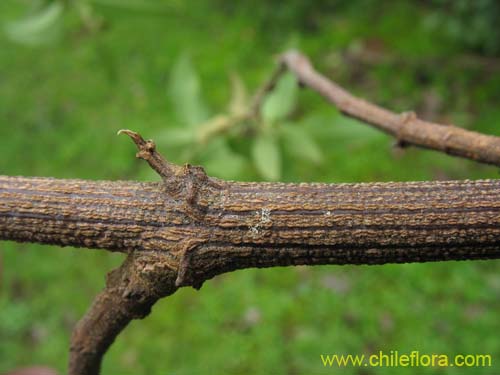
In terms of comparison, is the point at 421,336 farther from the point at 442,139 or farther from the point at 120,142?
the point at 120,142

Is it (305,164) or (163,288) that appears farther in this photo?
(305,164)

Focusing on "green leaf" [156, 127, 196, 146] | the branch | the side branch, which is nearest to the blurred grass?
"green leaf" [156, 127, 196, 146]

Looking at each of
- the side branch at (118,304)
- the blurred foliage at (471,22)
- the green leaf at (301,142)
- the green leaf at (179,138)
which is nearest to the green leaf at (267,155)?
the green leaf at (301,142)

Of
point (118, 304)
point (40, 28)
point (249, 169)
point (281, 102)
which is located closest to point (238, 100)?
point (281, 102)

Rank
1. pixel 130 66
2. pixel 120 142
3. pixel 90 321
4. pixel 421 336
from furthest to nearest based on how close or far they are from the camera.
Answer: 1. pixel 130 66
2. pixel 120 142
3. pixel 421 336
4. pixel 90 321

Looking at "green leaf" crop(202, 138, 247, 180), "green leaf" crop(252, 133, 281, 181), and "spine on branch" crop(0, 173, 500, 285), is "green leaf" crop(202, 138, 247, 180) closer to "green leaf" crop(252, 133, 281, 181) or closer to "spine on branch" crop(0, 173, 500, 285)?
"green leaf" crop(252, 133, 281, 181)

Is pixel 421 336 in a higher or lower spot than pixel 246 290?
lower

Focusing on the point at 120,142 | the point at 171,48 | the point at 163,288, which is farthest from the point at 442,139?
the point at 171,48

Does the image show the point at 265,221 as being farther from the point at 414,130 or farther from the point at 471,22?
the point at 471,22
